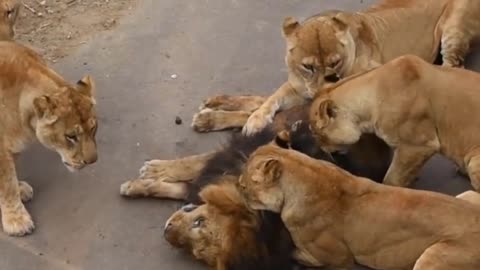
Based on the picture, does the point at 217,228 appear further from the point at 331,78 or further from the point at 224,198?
the point at 331,78

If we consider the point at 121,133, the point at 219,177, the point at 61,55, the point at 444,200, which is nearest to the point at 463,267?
the point at 444,200

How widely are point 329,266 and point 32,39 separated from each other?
2091mm

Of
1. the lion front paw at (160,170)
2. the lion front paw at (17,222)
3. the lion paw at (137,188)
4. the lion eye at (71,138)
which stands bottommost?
the lion front paw at (17,222)

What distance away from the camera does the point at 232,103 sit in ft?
17.9

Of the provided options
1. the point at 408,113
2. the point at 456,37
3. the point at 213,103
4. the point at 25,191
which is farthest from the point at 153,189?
the point at 456,37

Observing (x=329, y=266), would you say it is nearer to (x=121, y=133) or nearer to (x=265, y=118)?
(x=265, y=118)

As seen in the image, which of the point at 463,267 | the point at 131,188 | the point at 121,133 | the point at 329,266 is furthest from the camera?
the point at 121,133

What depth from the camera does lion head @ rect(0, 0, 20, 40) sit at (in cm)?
538

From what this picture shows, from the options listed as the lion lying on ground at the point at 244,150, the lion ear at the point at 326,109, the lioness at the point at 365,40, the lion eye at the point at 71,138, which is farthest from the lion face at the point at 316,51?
the lion eye at the point at 71,138

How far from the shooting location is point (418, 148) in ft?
15.9

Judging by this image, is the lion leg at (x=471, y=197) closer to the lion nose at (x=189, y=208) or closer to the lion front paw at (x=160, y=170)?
the lion nose at (x=189, y=208)

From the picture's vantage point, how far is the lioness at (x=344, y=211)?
4.29m

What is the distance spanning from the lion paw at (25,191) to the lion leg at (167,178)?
372mm

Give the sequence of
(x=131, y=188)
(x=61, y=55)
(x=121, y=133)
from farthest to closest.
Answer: (x=61, y=55) → (x=121, y=133) → (x=131, y=188)
